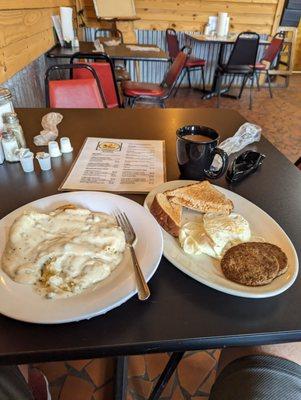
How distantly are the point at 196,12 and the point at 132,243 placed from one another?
5.39m

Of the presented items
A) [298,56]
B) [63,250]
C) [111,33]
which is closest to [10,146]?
[63,250]

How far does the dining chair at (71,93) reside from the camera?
1513mm

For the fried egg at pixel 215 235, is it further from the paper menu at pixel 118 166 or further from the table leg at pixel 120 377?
the table leg at pixel 120 377

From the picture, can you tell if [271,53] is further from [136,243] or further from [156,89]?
[136,243]

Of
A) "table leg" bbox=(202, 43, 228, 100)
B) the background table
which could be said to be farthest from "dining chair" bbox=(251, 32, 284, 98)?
"table leg" bbox=(202, 43, 228, 100)

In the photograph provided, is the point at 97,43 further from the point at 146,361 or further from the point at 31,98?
the point at 146,361

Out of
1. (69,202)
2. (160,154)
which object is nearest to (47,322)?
(69,202)

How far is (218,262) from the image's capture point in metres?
0.54

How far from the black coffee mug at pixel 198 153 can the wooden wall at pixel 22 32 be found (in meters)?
1.43

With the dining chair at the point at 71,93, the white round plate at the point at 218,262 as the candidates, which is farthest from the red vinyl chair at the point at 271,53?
the white round plate at the point at 218,262

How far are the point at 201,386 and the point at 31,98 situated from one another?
2.29 metres

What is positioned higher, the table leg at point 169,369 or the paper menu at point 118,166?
the paper menu at point 118,166

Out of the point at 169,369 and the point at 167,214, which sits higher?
the point at 167,214

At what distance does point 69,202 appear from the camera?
0.66 m
